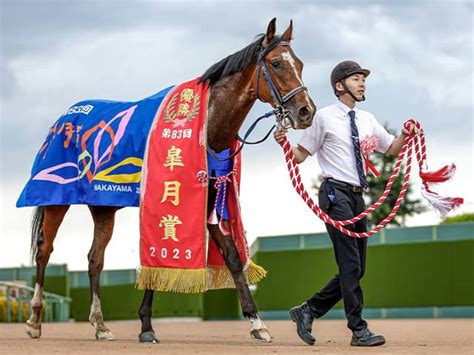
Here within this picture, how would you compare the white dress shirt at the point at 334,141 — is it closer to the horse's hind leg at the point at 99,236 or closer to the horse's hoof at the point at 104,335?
the horse's hind leg at the point at 99,236

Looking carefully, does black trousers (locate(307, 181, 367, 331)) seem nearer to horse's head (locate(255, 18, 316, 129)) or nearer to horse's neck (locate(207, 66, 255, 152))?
horse's head (locate(255, 18, 316, 129))

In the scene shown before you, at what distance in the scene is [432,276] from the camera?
2050 cm

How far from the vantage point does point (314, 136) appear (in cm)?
829

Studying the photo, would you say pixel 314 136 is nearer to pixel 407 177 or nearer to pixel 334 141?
pixel 334 141

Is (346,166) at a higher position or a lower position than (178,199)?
higher

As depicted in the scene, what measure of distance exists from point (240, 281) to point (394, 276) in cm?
1220

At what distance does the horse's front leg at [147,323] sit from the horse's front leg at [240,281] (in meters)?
0.78

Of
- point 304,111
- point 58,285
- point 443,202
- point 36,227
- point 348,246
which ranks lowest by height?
point 58,285

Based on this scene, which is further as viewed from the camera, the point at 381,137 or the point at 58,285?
the point at 58,285

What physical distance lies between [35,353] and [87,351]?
44 centimetres

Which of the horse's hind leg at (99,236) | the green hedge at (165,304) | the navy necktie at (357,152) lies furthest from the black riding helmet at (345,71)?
the green hedge at (165,304)

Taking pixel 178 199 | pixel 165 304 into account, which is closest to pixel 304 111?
pixel 178 199

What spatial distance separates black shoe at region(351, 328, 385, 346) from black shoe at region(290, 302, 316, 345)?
520 mm

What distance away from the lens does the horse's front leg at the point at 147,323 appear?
9.19 metres
